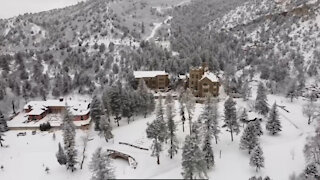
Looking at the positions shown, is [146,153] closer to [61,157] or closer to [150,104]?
[61,157]

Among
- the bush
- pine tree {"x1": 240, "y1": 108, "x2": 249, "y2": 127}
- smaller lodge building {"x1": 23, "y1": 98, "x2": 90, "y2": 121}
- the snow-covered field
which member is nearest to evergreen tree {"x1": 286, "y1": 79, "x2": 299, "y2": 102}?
the snow-covered field

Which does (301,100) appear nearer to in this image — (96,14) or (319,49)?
(319,49)

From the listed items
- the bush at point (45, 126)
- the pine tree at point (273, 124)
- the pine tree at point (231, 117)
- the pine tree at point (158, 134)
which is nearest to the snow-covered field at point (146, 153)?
the pine tree at point (273, 124)

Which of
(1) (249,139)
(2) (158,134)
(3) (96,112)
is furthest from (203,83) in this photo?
(2) (158,134)

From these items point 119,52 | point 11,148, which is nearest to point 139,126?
point 11,148

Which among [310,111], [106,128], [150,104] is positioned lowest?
[106,128]
